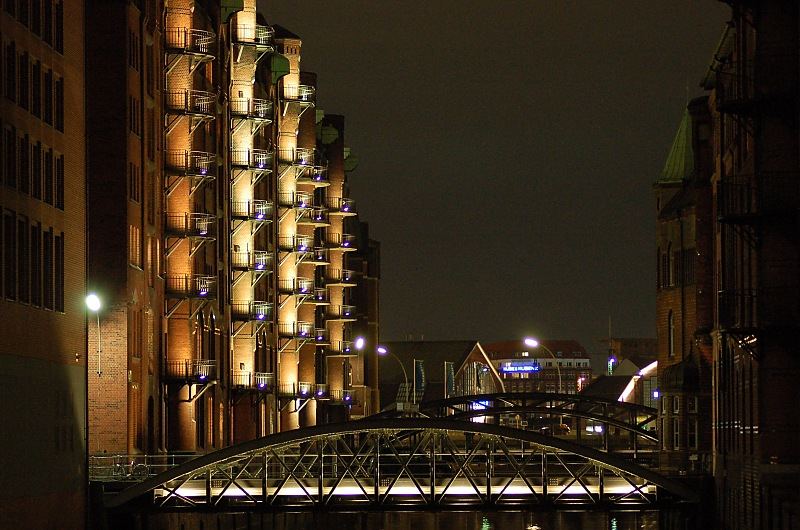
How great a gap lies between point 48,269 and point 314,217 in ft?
200

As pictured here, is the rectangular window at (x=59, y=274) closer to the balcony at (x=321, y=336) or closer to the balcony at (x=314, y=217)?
the balcony at (x=314, y=217)

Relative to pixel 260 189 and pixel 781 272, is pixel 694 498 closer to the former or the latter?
pixel 781 272

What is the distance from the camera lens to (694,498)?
53.0m

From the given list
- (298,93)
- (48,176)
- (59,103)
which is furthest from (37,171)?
(298,93)

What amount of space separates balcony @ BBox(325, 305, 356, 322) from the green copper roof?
980 inches

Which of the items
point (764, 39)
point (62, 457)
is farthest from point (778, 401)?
point (62, 457)

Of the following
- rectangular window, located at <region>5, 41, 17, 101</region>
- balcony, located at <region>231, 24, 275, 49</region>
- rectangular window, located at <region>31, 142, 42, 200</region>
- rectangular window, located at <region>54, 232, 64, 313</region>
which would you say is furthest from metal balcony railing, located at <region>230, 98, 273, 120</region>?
rectangular window, located at <region>5, 41, 17, 101</region>

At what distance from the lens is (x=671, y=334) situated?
292ft

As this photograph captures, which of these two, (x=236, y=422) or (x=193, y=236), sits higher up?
(x=193, y=236)

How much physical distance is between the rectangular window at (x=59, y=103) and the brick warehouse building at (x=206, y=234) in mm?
13258

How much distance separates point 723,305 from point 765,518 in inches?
252

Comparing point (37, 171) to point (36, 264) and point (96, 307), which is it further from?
point (96, 307)

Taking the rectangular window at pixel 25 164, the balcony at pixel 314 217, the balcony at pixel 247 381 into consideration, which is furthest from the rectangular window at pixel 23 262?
the balcony at pixel 314 217

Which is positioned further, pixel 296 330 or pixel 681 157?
pixel 296 330
